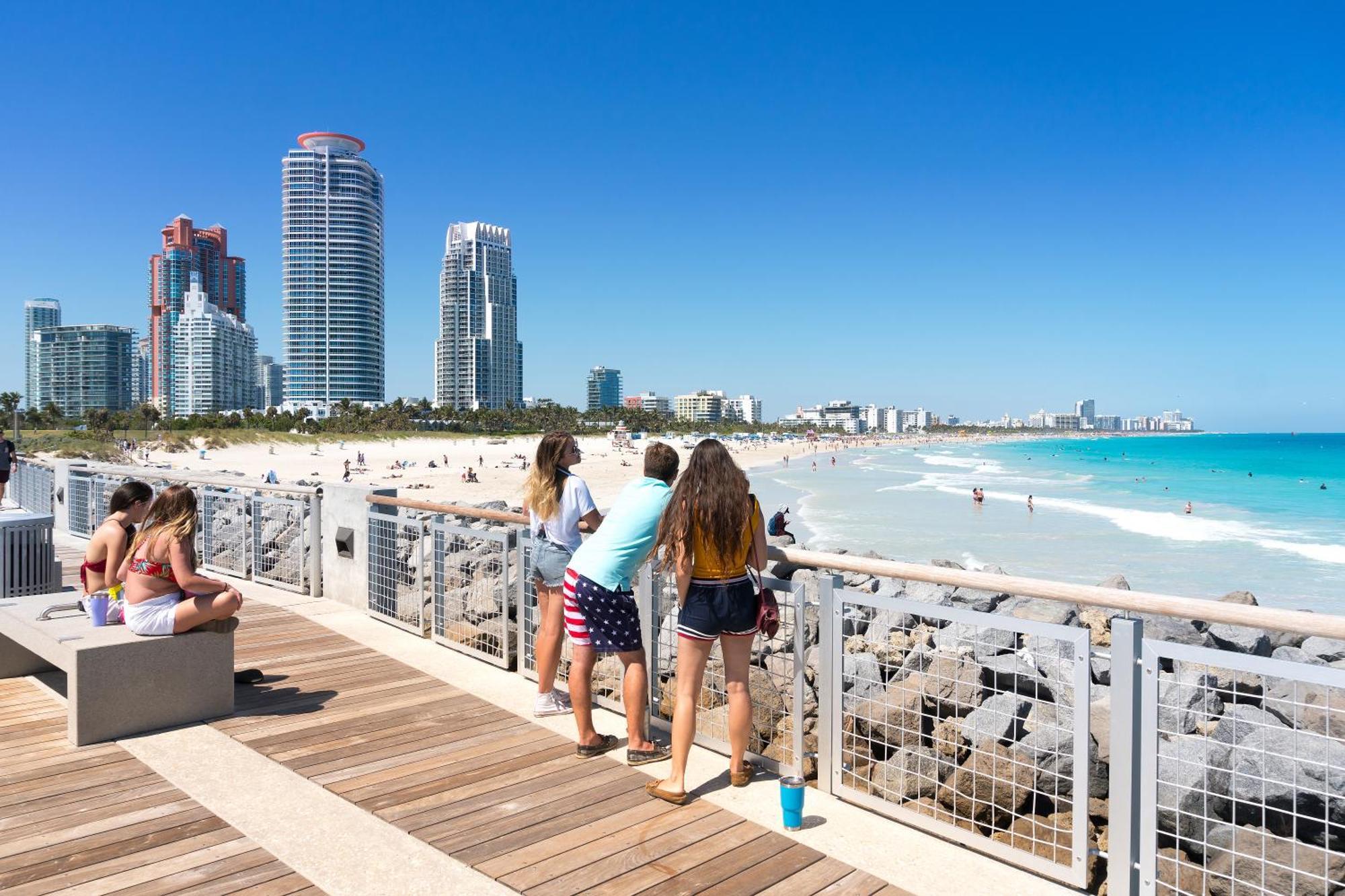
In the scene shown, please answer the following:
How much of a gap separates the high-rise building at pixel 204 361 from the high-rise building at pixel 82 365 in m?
12.0

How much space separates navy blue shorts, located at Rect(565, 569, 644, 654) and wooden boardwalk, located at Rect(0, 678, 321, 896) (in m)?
1.60

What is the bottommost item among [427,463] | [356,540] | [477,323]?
[427,463]

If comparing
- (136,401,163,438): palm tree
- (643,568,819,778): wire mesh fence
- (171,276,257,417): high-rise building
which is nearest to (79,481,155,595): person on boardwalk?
(643,568,819,778): wire mesh fence

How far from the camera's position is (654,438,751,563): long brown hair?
12.2 feet

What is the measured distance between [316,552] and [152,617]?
12.3ft

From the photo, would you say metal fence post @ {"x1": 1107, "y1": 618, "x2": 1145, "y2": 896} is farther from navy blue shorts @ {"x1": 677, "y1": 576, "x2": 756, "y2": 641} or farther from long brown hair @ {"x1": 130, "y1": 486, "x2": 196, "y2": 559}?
long brown hair @ {"x1": 130, "y1": 486, "x2": 196, "y2": 559}

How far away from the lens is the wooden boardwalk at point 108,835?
10.2 feet

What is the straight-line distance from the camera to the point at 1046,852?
421cm

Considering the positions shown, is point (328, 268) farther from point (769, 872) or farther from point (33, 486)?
point (769, 872)

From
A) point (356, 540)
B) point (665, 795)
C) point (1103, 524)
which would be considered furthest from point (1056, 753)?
point (1103, 524)

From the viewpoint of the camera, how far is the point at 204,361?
454 ft

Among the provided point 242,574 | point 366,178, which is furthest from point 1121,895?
point 366,178

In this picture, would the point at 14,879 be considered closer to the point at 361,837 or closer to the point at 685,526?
the point at 361,837

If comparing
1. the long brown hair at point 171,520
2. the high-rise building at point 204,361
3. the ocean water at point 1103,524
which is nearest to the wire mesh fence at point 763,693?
the long brown hair at point 171,520
